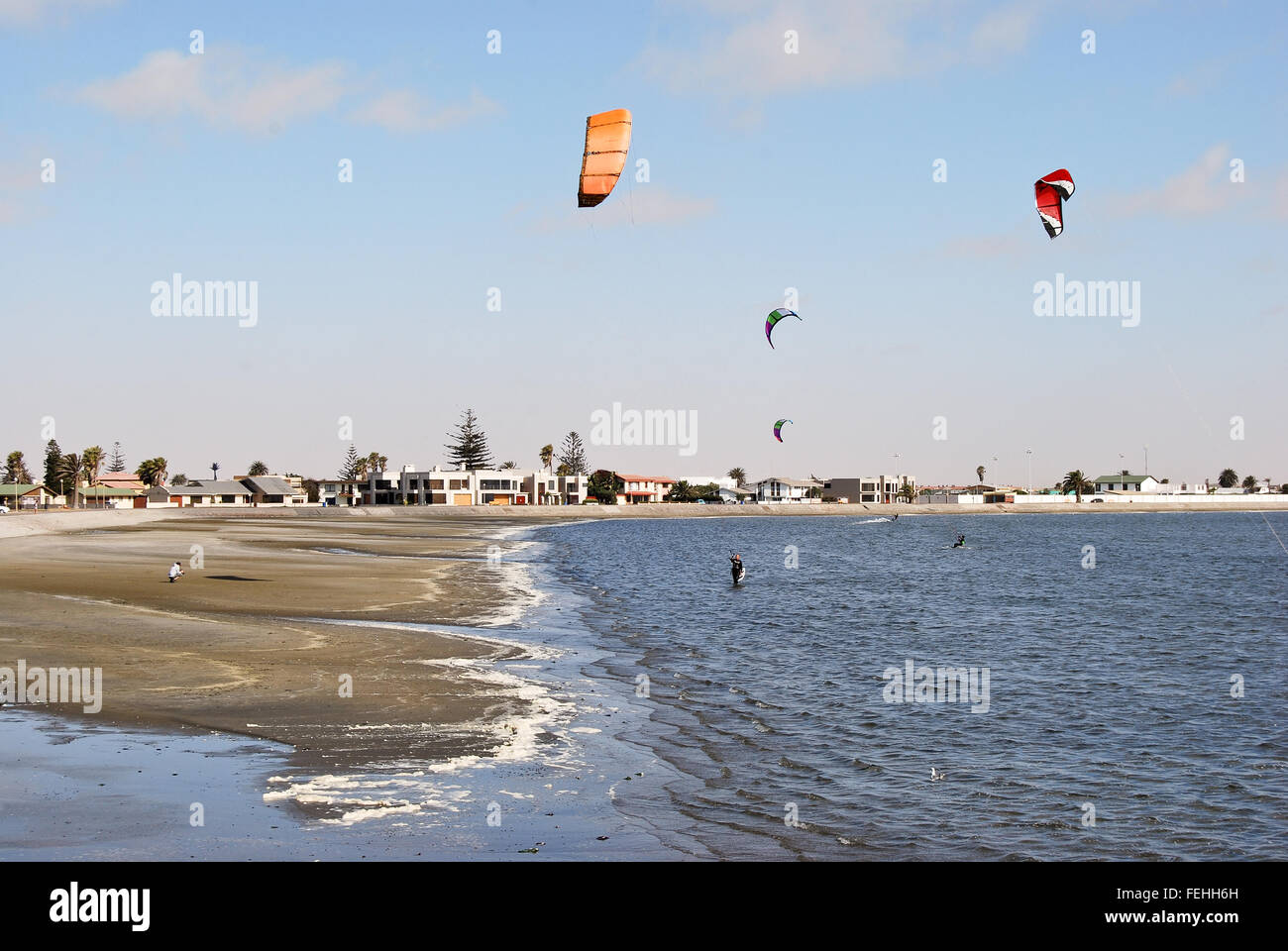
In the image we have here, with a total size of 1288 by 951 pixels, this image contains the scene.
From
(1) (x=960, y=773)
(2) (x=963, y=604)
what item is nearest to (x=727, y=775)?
(1) (x=960, y=773)

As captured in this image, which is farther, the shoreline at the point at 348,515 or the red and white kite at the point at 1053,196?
the shoreline at the point at 348,515

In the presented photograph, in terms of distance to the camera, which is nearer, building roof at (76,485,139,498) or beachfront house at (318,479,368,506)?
building roof at (76,485,139,498)

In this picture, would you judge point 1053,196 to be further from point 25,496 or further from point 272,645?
point 25,496

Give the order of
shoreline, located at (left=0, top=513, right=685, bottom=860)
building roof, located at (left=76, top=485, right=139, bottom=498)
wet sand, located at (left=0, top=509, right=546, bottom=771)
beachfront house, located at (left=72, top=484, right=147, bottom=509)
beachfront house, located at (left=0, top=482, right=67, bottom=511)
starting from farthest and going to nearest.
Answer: building roof, located at (left=76, top=485, right=139, bottom=498), beachfront house, located at (left=72, top=484, right=147, bottom=509), beachfront house, located at (left=0, top=482, right=67, bottom=511), wet sand, located at (left=0, top=509, right=546, bottom=771), shoreline, located at (left=0, top=513, right=685, bottom=860)

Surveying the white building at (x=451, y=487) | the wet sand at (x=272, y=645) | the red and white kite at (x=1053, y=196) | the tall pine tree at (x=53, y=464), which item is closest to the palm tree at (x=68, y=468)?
the tall pine tree at (x=53, y=464)

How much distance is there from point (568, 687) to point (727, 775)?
5908mm

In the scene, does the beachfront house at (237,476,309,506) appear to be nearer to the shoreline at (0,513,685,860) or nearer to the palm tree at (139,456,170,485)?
the palm tree at (139,456,170,485)

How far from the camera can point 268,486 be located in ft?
558

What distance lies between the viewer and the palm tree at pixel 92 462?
173125mm

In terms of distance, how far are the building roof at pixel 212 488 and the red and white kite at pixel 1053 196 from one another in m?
155

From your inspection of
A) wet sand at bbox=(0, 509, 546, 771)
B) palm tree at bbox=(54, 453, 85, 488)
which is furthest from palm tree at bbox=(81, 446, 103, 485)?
wet sand at bbox=(0, 509, 546, 771)

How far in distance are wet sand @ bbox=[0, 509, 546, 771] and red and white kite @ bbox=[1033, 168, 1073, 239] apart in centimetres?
1944

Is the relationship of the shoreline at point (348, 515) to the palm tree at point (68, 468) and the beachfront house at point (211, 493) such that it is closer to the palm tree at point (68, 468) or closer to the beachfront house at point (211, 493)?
the beachfront house at point (211, 493)

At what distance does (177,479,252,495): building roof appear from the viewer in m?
164
